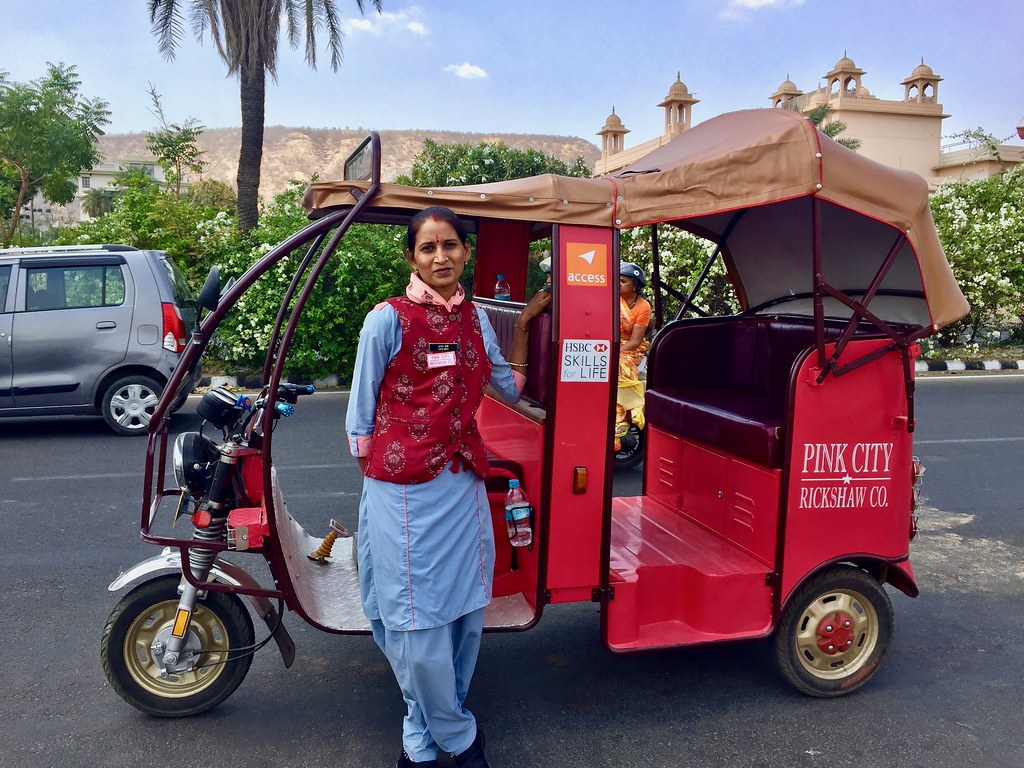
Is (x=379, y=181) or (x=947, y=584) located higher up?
(x=379, y=181)

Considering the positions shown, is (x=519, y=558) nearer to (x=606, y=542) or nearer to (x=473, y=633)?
(x=606, y=542)

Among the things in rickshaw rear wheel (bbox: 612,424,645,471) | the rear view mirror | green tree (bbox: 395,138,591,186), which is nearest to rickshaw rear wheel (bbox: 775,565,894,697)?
the rear view mirror

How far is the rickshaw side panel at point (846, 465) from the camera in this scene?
3275 millimetres

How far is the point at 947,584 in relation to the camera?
186 inches

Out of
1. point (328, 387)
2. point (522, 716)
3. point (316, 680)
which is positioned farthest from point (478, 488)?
point (328, 387)

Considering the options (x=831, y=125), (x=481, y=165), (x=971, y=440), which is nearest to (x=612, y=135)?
(x=831, y=125)

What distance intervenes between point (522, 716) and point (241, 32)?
1478 cm

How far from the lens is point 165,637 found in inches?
118

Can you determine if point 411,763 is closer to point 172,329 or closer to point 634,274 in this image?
point 634,274

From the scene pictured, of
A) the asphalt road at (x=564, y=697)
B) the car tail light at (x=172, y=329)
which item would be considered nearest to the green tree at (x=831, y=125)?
the car tail light at (x=172, y=329)

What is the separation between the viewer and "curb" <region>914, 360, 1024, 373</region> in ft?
46.0

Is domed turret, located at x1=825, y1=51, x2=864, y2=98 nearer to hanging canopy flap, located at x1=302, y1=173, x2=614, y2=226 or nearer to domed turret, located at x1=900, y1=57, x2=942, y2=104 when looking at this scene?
domed turret, located at x1=900, y1=57, x2=942, y2=104

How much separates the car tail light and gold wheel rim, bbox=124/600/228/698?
19.1 ft

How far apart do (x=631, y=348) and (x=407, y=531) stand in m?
4.45
